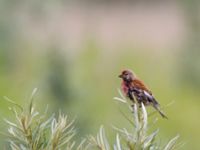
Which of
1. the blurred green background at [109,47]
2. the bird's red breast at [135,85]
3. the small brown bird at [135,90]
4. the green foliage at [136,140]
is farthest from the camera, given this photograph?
the blurred green background at [109,47]

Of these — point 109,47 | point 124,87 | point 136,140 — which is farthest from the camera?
point 109,47


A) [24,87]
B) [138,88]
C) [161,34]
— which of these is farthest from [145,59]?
[138,88]

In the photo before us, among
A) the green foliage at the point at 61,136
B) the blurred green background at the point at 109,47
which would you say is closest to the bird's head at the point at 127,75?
the green foliage at the point at 61,136

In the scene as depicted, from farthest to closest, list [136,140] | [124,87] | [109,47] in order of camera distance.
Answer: [109,47]
[124,87]
[136,140]

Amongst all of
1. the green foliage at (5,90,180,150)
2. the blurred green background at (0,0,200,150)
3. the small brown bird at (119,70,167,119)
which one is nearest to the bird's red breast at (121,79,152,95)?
the small brown bird at (119,70,167,119)

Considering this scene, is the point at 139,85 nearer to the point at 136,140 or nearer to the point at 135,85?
the point at 135,85

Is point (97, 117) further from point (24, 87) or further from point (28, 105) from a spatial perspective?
point (28, 105)

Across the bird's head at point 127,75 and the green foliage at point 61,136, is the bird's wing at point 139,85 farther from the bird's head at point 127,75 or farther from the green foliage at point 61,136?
the green foliage at point 61,136

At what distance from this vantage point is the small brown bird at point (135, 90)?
1.87 metres

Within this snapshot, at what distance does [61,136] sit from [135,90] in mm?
389

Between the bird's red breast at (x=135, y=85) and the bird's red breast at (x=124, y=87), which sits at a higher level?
the bird's red breast at (x=135, y=85)

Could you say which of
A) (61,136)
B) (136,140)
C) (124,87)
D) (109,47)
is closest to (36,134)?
(61,136)

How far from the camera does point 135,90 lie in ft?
6.47

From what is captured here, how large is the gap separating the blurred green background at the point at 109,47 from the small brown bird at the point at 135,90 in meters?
7.12
